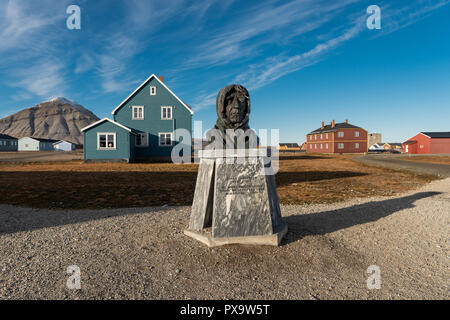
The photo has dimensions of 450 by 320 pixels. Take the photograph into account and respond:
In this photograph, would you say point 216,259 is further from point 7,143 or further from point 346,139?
point 7,143

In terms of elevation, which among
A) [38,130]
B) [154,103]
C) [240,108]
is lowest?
[240,108]

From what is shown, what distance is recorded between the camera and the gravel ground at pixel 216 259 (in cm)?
292

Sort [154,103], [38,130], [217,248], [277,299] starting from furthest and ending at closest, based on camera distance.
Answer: [38,130] → [154,103] → [217,248] → [277,299]

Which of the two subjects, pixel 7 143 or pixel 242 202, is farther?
pixel 7 143

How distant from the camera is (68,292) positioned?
286 cm

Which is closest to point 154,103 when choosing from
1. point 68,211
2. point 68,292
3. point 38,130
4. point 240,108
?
point 68,211

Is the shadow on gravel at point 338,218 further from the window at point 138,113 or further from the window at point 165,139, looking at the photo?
the window at point 138,113

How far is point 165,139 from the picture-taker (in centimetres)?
2409

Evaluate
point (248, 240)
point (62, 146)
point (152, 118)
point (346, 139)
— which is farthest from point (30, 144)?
point (346, 139)

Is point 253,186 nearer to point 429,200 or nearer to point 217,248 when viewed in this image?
point 217,248

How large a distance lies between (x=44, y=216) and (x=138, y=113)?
19403mm

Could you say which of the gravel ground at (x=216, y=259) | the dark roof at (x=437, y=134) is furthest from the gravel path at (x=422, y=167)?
the dark roof at (x=437, y=134)

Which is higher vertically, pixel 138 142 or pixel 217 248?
pixel 138 142
